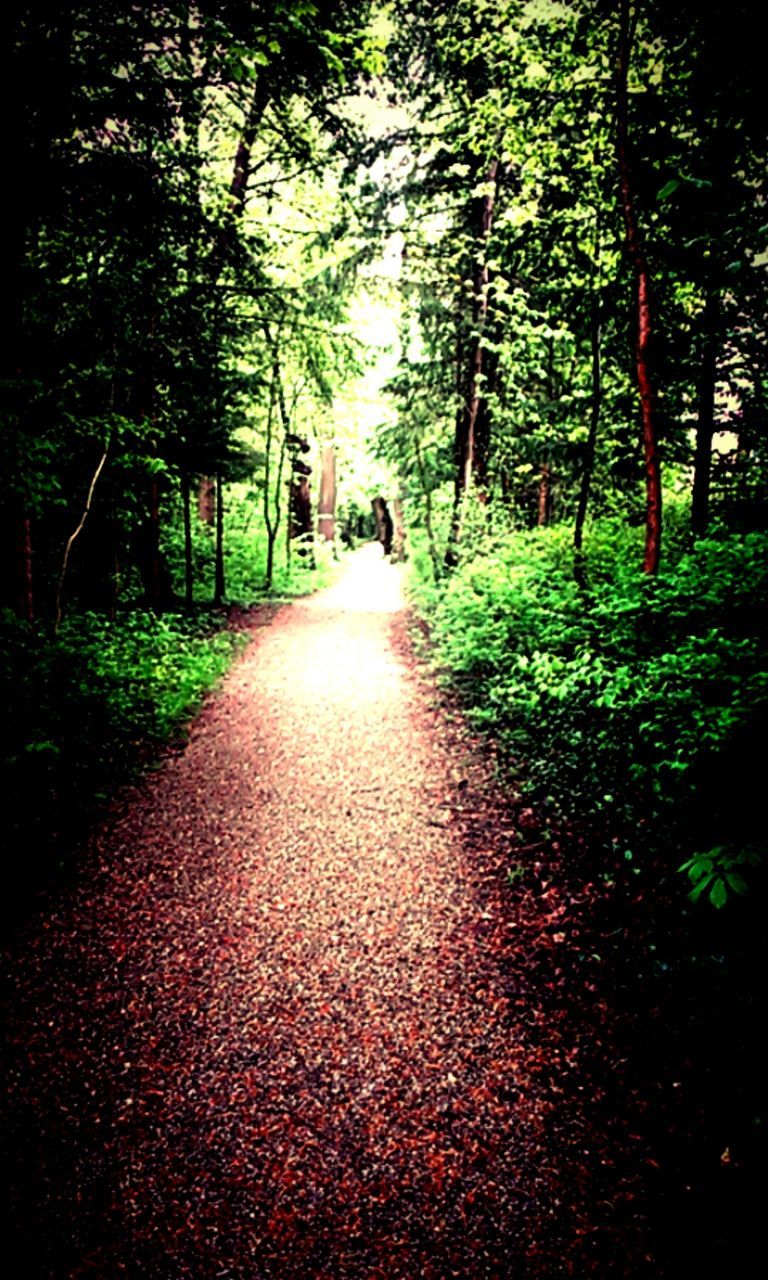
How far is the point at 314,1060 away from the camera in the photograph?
10.8ft

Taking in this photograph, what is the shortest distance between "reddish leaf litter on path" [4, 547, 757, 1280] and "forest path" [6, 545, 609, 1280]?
0.04 feet

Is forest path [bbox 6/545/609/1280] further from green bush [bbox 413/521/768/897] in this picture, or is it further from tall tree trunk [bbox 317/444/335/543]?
tall tree trunk [bbox 317/444/335/543]

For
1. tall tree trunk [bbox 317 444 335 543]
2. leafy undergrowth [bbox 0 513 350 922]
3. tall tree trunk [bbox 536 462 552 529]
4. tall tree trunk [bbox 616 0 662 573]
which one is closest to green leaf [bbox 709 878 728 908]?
leafy undergrowth [bbox 0 513 350 922]

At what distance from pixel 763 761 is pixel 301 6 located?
6.96 m

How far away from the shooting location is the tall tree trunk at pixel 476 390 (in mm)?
11898

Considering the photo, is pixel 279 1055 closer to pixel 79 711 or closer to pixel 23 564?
pixel 79 711

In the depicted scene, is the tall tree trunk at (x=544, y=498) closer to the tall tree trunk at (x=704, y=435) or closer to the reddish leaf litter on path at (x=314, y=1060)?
the tall tree trunk at (x=704, y=435)

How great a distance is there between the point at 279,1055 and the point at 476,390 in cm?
1241

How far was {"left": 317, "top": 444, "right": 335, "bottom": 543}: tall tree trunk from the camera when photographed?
2795cm

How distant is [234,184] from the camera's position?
1172 centimetres

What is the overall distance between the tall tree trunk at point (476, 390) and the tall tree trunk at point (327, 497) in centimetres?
1474

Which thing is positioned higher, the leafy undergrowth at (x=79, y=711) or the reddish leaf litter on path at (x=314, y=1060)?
the leafy undergrowth at (x=79, y=711)

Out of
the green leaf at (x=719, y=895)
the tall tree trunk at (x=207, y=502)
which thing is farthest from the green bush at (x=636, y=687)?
the tall tree trunk at (x=207, y=502)

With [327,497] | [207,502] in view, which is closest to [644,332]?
[207,502]
